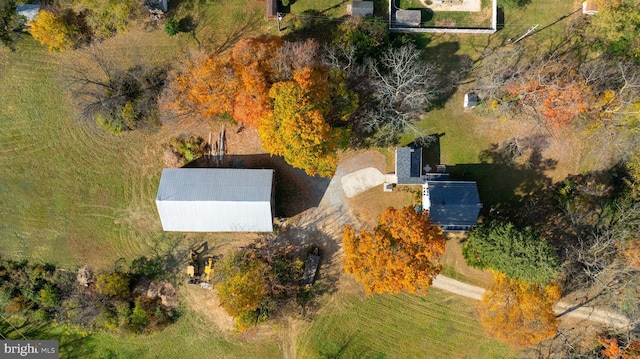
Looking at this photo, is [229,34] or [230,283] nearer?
[230,283]

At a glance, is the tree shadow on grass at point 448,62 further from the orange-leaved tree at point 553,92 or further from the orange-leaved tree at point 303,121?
the orange-leaved tree at point 303,121

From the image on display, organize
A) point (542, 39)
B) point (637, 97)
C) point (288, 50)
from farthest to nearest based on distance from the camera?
point (542, 39)
point (637, 97)
point (288, 50)

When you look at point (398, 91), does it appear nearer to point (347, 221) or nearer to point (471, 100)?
point (471, 100)

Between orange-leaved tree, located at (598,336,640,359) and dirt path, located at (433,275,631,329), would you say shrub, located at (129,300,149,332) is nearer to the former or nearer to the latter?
dirt path, located at (433,275,631,329)

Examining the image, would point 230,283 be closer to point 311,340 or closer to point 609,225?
point 311,340

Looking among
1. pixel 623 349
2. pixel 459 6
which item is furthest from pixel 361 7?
pixel 623 349

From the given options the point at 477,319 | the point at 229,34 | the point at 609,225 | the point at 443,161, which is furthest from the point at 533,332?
the point at 229,34

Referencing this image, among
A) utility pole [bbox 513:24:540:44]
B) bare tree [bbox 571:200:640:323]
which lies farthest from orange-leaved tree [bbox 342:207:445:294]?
utility pole [bbox 513:24:540:44]
